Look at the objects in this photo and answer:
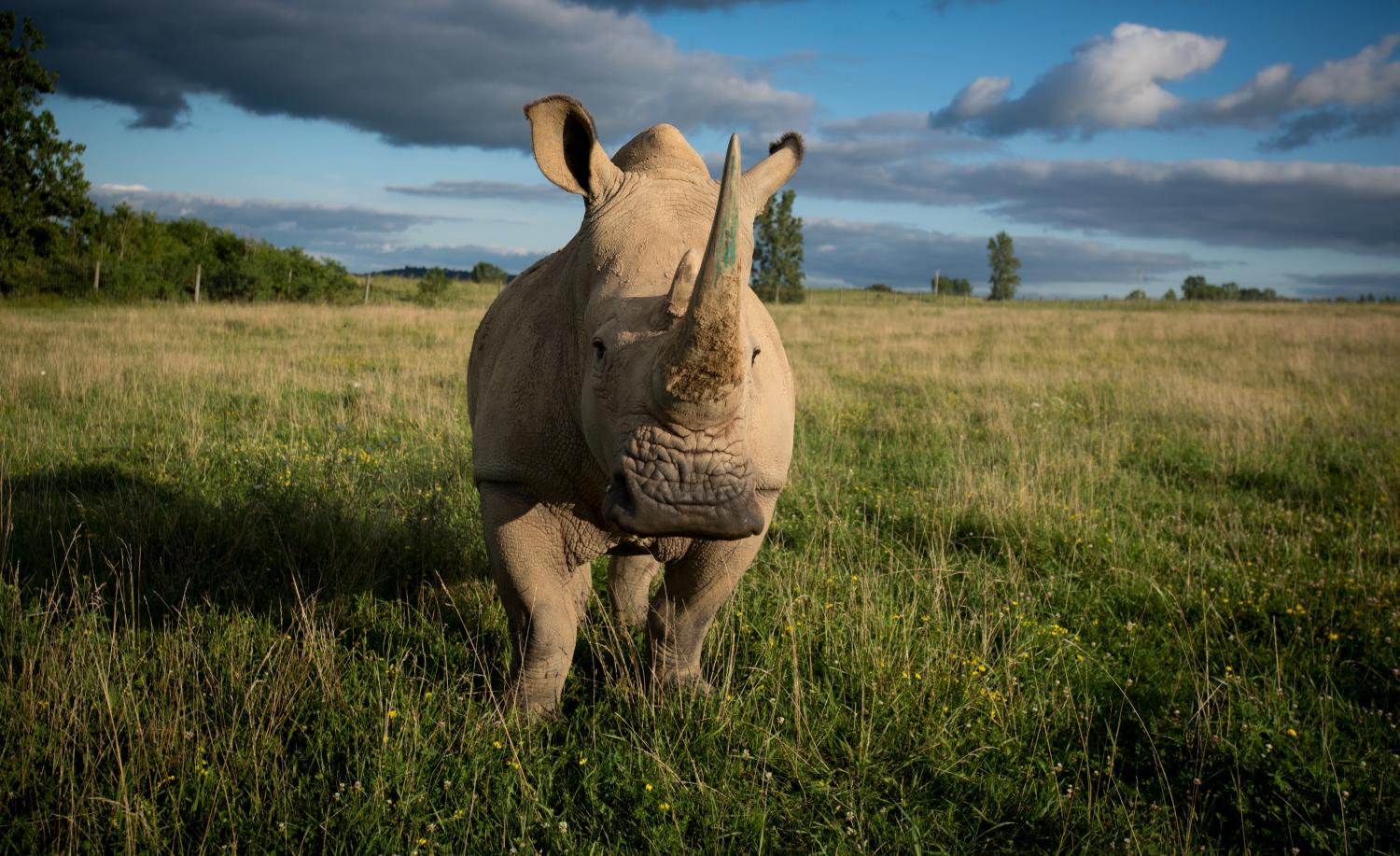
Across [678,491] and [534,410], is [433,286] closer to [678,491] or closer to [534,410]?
[534,410]

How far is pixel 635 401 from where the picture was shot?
2355mm

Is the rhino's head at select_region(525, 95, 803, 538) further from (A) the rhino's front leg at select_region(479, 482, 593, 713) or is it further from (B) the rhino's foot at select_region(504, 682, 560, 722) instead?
(B) the rhino's foot at select_region(504, 682, 560, 722)

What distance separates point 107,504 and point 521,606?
3972 millimetres

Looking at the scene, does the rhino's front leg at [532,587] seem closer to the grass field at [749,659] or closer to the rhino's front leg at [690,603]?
the grass field at [749,659]

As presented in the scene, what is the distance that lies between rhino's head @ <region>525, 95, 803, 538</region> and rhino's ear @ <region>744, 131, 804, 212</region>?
49mm

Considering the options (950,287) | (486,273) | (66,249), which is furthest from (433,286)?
(950,287)

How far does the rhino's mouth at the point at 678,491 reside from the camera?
2256mm

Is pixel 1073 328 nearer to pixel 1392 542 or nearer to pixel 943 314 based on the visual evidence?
pixel 943 314

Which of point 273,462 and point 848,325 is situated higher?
point 848,325

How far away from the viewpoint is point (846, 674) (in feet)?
12.5

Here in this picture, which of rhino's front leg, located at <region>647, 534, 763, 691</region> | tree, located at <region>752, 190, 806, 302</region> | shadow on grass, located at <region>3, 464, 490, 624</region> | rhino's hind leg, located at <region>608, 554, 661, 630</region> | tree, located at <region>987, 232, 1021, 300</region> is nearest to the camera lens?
rhino's front leg, located at <region>647, 534, 763, 691</region>

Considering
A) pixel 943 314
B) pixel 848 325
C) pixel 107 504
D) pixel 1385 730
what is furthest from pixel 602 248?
pixel 943 314

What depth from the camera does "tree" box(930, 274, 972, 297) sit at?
60.6 meters

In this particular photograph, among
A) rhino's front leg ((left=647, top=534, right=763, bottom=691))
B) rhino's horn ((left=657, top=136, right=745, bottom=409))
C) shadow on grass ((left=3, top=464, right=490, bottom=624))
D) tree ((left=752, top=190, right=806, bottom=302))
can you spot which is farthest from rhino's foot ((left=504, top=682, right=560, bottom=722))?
tree ((left=752, top=190, right=806, bottom=302))
